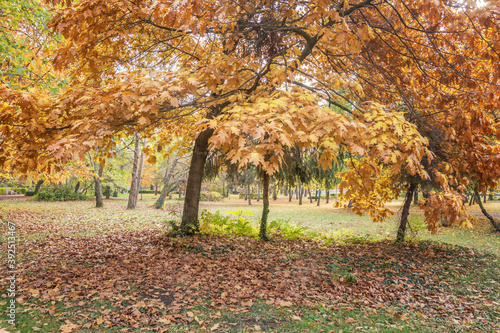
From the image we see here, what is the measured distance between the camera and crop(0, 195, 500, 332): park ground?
4.09 m

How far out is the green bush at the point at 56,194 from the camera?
23.6 m

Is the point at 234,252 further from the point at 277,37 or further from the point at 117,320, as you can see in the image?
the point at 277,37

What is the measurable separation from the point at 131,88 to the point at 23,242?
6.43 m

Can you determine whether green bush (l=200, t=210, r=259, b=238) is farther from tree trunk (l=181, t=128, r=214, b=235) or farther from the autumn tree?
the autumn tree

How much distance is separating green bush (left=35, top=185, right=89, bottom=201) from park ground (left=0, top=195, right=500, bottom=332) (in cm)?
1734

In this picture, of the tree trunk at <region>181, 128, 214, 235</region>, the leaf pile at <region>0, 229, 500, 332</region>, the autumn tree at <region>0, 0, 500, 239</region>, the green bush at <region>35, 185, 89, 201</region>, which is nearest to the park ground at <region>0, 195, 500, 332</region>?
the leaf pile at <region>0, 229, 500, 332</region>

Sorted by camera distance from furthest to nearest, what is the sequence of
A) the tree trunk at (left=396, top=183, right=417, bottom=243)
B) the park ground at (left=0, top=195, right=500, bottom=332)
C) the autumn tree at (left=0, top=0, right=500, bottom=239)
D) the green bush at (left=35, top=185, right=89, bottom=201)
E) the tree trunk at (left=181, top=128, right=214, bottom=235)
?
the green bush at (left=35, top=185, right=89, bottom=201) → the tree trunk at (left=396, top=183, right=417, bottom=243) → the tree trunk at (left=181, top=128, right=214, bottom=235) → the park ground at (left=0, top=195, right=500, bottom=332) → the autumn tree at (left=0, top=0, right=500, bottom=239)

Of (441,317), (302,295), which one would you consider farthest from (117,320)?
(441,317)

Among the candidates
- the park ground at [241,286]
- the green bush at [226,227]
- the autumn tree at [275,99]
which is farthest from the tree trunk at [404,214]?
the green bush at [226,227]

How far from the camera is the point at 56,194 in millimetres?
24281

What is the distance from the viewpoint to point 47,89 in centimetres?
768

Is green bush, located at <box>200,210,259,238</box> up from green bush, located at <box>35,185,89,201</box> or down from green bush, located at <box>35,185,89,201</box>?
up

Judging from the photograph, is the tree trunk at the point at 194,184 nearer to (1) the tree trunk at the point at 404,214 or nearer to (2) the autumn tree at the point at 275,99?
(2) the autumn tree at the point at 275,99

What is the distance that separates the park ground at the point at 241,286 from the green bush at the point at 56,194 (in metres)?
17.3
